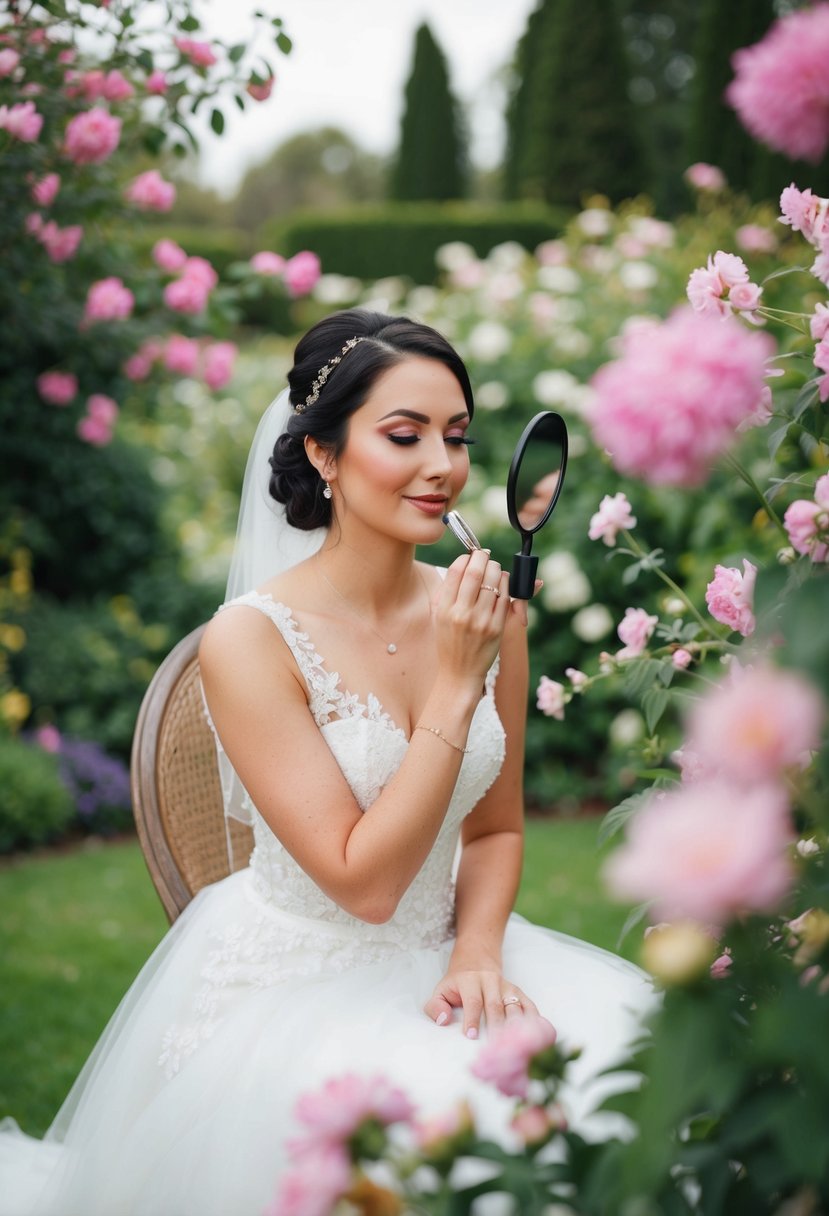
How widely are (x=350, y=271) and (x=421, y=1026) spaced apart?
13316mm

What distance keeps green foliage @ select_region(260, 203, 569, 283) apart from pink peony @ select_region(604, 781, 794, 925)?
43.4 feet

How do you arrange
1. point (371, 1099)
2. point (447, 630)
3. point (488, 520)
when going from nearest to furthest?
1. point (371, 1099)
2. point (447, 630)
3. point (488, 520)

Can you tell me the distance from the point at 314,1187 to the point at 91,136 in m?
2.78

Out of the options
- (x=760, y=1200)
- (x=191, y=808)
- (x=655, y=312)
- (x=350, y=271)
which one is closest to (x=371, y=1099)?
(x=760, y=1200)

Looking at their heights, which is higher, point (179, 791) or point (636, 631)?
point (636, 631)

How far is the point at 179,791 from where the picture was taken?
7.18ft

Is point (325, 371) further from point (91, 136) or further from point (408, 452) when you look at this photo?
point (91, 136)

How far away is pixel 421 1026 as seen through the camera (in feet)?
5.60

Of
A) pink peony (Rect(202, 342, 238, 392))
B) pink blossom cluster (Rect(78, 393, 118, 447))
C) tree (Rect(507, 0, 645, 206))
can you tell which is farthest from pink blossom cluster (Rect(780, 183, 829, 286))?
tree (Rect(507, 0, 645, 206))

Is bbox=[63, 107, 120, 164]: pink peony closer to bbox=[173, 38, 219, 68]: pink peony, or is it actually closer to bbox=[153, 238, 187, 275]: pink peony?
bbox=[173, 38, 219, 68]: pink peony

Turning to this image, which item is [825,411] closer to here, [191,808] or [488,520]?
[191,808]

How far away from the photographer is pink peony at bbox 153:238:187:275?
368 centimetres

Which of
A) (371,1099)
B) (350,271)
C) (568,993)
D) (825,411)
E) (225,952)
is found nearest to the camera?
(371,1099)

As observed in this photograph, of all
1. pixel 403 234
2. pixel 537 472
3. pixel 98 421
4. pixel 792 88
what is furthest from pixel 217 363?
pixel 403 234
